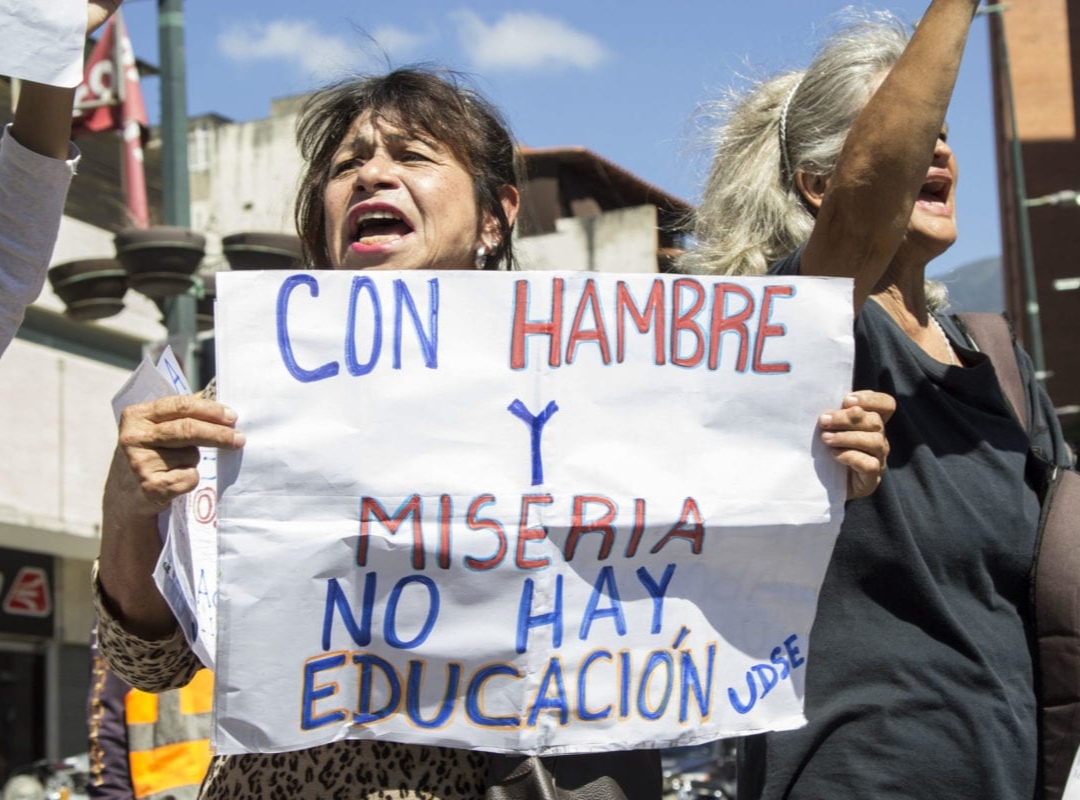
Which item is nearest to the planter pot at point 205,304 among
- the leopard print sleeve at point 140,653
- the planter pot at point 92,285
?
the planter pot at point 92,285

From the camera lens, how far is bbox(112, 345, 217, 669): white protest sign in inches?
87.4

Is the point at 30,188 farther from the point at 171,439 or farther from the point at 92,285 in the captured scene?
the point at 92,285

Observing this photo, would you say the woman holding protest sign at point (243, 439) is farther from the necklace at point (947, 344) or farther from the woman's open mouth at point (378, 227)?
the necklace at point (947, 344)

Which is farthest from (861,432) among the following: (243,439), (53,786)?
(53,786)

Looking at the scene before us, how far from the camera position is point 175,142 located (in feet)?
28.3

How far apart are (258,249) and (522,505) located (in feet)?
21.2

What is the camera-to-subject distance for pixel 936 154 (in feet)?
9.03

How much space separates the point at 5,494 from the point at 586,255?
13448mm

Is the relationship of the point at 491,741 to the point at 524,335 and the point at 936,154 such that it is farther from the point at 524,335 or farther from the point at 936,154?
the point at 936,154

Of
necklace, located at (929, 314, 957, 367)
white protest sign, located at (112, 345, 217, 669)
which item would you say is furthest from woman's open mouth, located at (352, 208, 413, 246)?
necklace, located at (929, 314, 957, 367)

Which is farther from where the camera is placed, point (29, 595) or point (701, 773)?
point (29, 595)

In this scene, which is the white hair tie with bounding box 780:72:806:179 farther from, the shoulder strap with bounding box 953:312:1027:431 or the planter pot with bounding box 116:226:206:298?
the planter pot with bounding box 116:226:206:298

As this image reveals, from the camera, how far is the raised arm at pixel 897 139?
2.31 metres

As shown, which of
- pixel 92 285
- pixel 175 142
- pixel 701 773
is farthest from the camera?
pixel 701 773
